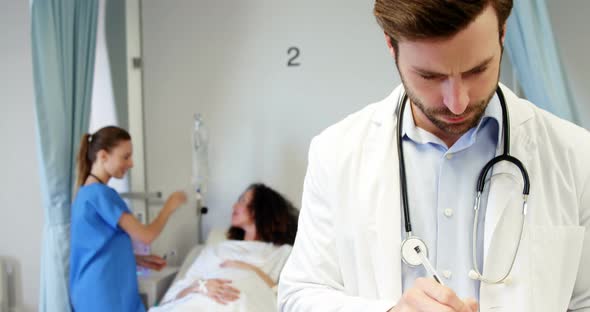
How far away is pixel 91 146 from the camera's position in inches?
102

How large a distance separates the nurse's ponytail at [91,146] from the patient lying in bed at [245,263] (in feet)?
2.19

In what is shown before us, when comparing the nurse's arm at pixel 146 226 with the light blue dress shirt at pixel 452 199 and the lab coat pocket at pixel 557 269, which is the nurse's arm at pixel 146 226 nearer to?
the light blue dress shirt at pixel 452 199

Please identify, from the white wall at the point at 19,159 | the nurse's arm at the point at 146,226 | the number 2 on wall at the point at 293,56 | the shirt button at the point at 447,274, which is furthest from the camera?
the white wall at the point at 19,159

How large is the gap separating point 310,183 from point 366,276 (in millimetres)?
227

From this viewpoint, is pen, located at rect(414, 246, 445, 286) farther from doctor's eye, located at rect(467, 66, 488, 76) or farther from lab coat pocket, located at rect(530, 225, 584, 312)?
doctor's eye, located at rect(467, 66, 488, 76)

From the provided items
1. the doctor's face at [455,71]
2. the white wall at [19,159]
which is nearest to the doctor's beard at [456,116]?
the doctor's face at [455,71]

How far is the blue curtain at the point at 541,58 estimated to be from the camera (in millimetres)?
1963

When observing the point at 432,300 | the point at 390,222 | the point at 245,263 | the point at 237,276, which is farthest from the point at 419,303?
the point at 245,263

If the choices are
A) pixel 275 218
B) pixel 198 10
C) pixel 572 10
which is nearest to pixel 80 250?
pixel 275 218

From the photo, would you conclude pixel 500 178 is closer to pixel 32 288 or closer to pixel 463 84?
pixel 463 84

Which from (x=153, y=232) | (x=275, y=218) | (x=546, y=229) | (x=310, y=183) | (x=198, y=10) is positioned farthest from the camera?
(x=198, y=10)

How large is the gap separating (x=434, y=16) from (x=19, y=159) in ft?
9.97

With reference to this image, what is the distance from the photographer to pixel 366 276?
1.09 m

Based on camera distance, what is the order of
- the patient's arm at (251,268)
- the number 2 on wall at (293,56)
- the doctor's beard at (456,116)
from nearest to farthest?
1. the doctor's beard at (456,116)
2. the patient's arm at (251,268)
3. the number 2 on wall at (293,56)
